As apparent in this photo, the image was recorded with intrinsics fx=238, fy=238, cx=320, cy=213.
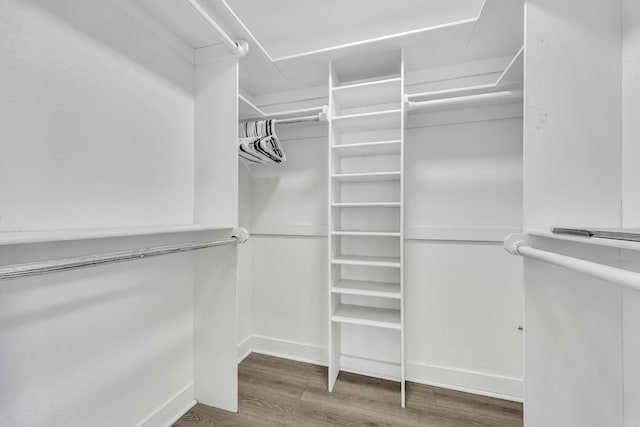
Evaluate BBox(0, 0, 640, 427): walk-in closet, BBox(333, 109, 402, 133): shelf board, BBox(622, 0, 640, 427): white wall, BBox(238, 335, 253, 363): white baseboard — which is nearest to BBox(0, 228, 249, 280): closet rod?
BBox(0, 0, 640, 427): walk-in closet

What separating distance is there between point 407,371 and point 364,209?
1152 mm

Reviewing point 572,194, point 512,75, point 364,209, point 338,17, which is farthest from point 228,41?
point 572,194

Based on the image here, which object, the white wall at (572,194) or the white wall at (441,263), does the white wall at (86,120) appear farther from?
the white wall at (572,194)

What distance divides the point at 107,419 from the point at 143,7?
1749 millimetres

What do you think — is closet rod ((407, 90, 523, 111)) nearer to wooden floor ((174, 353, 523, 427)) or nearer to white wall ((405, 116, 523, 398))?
white wall ((405, 116, 523, 398))

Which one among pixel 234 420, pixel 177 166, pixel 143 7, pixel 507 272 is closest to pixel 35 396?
pixel 234 420

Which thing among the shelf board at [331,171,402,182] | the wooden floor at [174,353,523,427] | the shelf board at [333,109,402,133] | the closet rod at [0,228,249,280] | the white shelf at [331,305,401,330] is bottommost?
the wooden floor at [174,353,523,427]

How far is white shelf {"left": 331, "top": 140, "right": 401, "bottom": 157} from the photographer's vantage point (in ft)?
4.67

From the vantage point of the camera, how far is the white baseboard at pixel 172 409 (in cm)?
116

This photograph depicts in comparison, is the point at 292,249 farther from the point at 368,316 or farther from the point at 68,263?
the point at 68,263

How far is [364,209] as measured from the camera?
1.73m

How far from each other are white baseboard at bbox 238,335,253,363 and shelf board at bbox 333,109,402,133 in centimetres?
177

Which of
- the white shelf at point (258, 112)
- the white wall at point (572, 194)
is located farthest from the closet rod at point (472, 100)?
the white shelf at point (258, 112)

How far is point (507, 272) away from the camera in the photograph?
151 centimetres
